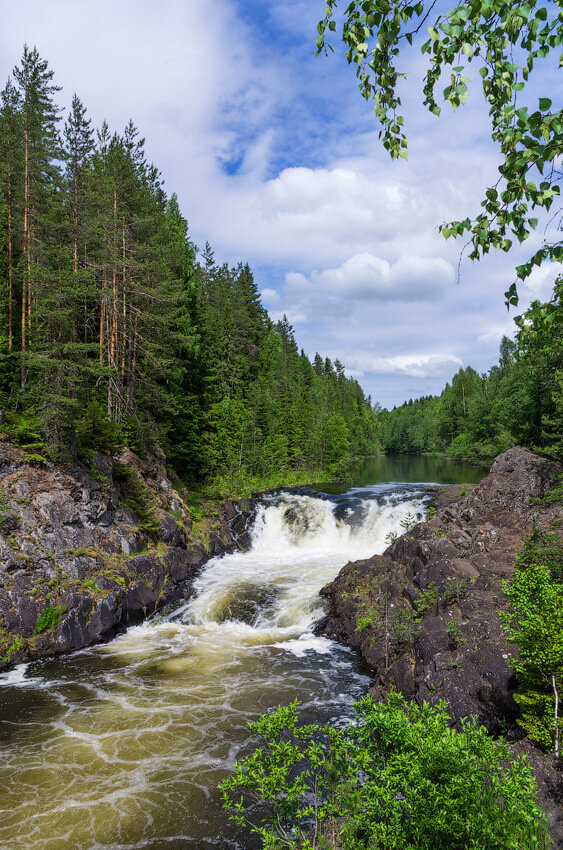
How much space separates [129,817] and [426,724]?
6.35m

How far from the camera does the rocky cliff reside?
47.1 ft

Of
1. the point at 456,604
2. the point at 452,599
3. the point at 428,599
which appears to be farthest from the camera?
the point at 428,599

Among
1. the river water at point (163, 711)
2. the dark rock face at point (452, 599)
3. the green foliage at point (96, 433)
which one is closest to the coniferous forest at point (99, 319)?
the green foliage at point (96, 433)

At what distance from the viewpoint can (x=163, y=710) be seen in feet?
37.4

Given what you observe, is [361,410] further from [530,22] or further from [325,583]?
[530,22]

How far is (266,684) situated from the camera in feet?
41.8

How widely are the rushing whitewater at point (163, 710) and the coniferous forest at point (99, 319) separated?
8868 mm

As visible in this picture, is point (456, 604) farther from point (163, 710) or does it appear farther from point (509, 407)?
point (509, 407)

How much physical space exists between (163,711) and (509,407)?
45.0 metres

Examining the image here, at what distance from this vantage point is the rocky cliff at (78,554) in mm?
14352

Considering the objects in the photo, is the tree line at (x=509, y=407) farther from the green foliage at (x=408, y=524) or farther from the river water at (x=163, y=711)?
the river water at (x=163, y=711)

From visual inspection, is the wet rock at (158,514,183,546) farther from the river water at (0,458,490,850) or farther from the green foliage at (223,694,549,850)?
the green foliage at (223,694,549,850)

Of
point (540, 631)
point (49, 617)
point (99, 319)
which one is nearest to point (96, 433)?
point (49, 617)

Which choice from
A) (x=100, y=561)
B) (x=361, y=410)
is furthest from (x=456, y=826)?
(x=361, y=410)
